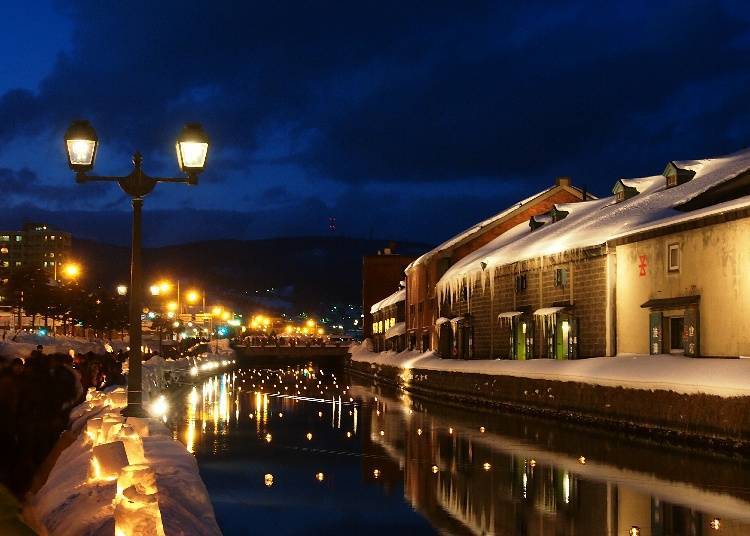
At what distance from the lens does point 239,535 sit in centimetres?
1169

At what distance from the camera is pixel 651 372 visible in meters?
25.8

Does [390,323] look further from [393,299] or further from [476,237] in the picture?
[476,237]

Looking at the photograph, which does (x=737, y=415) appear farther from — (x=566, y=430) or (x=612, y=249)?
(x=612, y=249)

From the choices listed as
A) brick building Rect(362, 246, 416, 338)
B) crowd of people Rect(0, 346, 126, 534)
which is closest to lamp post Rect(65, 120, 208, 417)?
crowd of people Rect(0, 346, 126, 534)

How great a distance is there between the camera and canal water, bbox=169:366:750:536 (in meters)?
12.5

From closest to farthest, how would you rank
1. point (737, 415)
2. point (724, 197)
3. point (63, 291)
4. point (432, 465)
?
point (432, 465) < point (737, 415) < point (724, 197) < point (63, 291)

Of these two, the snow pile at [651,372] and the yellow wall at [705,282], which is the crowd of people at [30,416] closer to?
the snow pile at [651,372]

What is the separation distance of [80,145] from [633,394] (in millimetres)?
15580

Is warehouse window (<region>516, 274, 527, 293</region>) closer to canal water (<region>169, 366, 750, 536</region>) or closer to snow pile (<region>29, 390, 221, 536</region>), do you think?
canal water (<region>169, 366, 750, 536</region>)

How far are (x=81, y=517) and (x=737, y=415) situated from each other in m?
15.8

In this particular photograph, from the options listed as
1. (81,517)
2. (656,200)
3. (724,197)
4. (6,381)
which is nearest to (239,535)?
(81,517)

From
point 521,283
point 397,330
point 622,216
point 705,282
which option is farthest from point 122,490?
point 397,330

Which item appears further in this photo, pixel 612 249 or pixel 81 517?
pixel 612 249

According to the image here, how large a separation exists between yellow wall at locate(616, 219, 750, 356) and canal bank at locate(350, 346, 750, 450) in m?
2.50
